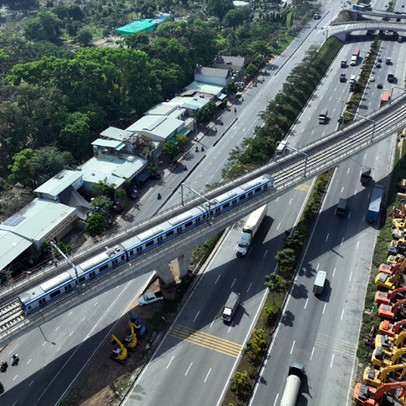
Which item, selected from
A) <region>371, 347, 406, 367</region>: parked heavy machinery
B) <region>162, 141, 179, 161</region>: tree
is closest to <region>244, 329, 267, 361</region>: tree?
<region>371, 347, 406, 367</region>: parked heavy machinery

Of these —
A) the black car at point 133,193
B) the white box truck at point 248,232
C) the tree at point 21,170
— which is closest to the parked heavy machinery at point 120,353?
the white box truck at point 248,232

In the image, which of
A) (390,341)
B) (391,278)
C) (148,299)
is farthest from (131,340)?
(391,278)

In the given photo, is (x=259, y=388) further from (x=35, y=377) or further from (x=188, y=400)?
(x=35, y=377)

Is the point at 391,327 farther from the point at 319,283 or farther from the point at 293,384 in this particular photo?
the point at 293,384

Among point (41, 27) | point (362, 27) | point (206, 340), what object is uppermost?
point (41, 27)

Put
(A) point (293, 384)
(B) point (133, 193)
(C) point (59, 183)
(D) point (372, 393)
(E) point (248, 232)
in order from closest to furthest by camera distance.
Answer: (D) point (372, 393), (A) point (293, 384), (E) point (248, 232), (C) point (59, 183), (B) point (133, 193)

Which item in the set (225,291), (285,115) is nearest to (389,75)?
(285,115)

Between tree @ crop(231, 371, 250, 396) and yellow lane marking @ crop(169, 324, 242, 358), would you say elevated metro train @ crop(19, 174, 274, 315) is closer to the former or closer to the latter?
yellow lane marking @ crop(169, 324, 242, 358)
